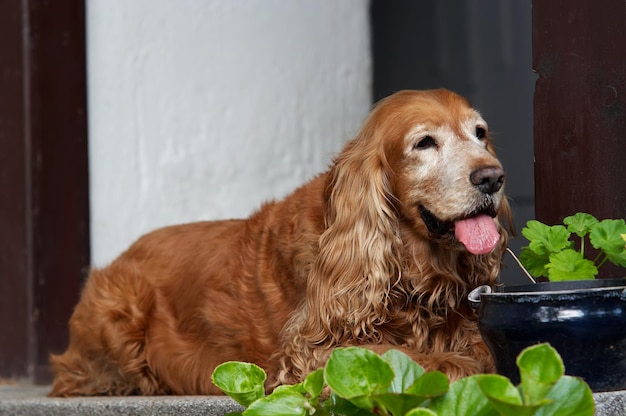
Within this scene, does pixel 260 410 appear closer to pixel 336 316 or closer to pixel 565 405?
pixel 565 405

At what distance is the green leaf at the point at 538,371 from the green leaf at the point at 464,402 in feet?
0.36

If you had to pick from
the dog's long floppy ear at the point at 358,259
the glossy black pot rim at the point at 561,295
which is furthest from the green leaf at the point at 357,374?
the dog's long floppy ear at the point at 358,259

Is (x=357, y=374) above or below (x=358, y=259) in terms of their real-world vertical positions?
above

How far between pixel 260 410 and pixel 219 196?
309 cm

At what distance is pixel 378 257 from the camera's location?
9.68ft

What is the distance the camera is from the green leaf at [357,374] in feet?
5.13

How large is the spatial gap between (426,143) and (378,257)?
1.08 ft

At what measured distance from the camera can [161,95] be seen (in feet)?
15.1

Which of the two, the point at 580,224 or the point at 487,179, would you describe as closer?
the point at 580,224

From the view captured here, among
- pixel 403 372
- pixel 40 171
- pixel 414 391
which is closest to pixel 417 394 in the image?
pixel 414 391

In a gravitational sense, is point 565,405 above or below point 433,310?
above

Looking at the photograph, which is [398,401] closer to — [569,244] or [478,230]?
[569,244]

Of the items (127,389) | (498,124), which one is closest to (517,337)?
(127,389)

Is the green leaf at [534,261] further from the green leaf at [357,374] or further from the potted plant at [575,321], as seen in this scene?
the green leaf at [357,374]
